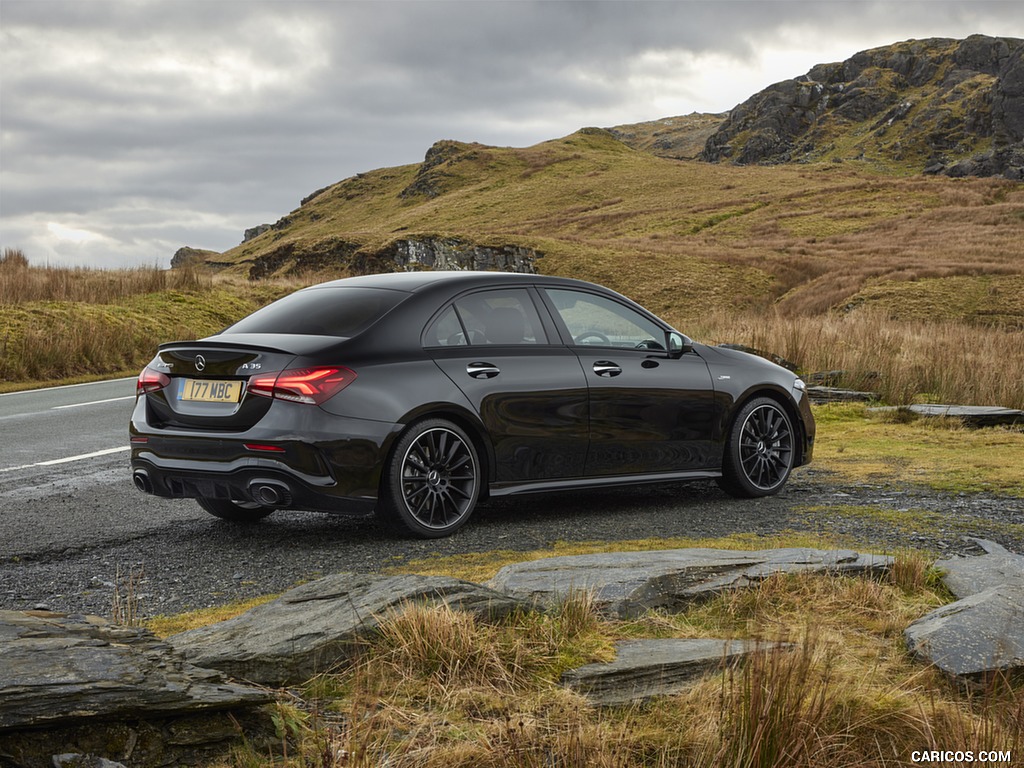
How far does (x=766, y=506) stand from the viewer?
8422mm

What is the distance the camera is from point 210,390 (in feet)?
22.2

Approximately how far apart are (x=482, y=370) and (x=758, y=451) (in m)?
2.76

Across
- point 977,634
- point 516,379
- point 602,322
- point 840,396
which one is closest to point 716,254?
point 840,396

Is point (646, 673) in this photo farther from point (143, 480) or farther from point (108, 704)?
point (143, 480)

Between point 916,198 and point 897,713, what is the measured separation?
89.7 meters

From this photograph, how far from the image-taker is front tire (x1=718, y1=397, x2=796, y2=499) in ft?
28.2

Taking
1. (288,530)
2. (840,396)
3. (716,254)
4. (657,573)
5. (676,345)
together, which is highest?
(716,254)

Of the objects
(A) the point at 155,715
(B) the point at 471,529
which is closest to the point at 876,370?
(B) the point at 471,529

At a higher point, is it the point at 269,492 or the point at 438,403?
the point at 438,403

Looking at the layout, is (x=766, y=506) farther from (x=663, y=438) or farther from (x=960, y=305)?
(x=960, y=305)

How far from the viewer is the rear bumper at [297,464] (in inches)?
257

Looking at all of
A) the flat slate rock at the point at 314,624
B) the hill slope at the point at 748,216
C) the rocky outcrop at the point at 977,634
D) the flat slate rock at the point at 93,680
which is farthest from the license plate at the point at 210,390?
the hill slope at the point at 748,216

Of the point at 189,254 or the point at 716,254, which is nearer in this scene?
the point at 716,254

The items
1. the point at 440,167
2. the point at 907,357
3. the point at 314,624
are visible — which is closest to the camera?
the point at 314,624
